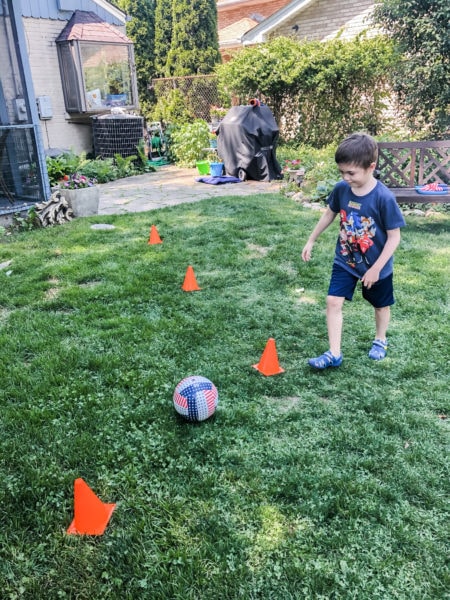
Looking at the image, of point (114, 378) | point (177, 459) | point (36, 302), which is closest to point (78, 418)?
point (114, 378)

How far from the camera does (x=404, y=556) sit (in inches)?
72.4

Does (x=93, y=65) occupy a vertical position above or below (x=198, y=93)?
above

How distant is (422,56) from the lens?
9469 millimetres

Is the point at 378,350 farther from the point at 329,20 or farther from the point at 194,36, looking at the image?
the point at 194,36

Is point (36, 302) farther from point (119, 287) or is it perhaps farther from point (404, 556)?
point (404, 556)

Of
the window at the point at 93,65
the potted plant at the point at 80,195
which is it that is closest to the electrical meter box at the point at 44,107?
the window at the point at 93,65

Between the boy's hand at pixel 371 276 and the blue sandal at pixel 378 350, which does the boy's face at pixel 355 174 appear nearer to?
the boy's hand at pixel 371 276

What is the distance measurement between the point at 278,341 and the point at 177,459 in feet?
4.56

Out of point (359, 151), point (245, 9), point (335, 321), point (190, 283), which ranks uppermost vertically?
point (245, 9)

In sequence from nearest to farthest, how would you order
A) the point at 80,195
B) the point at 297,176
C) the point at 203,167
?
the point at 80,195 → the point at 297,176 → the point at 203,167

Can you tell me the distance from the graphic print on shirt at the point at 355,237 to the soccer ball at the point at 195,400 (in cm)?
121

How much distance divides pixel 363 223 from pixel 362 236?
78 millimetres

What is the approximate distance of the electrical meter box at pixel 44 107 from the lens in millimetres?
11398

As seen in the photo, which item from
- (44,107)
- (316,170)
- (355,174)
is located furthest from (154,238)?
(44,107)
